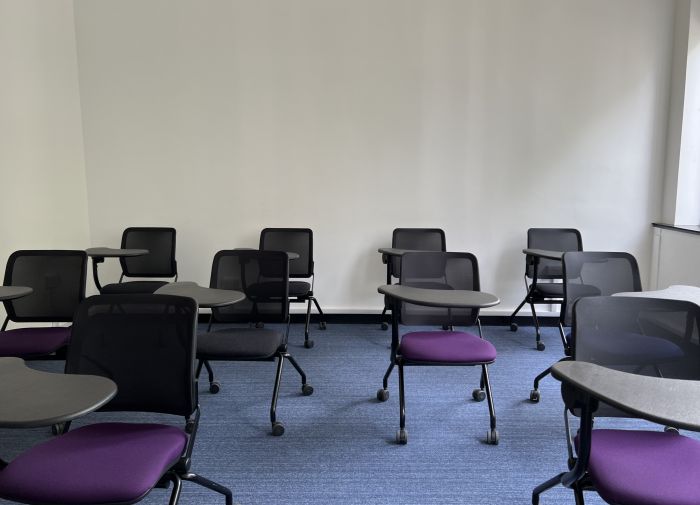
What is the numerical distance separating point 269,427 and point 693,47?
15.9 ft

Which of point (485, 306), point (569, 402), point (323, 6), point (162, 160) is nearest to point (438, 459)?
point (485, 306)

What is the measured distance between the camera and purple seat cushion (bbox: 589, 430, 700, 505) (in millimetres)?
1284

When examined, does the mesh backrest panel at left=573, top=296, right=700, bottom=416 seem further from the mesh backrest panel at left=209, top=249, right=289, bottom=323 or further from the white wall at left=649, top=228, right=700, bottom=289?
the white wall at left=649, top=228, right=700, bottom=289

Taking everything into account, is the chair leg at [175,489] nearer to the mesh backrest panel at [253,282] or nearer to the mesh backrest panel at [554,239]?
the mesh backrest panel at [253,282]

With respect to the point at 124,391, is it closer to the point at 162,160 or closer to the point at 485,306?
the point at 485,306

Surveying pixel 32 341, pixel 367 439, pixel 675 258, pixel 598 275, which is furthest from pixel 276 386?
pixel 675 258

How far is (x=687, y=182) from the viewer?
4324 mm

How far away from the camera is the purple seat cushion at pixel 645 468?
128 cm

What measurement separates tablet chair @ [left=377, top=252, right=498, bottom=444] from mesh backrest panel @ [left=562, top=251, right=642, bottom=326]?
0.59 meters

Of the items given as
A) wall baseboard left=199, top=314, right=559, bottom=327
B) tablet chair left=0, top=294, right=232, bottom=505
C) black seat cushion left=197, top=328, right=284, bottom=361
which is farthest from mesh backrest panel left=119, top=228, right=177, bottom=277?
tablet chair left=0, top=294, right=232, bottom=505

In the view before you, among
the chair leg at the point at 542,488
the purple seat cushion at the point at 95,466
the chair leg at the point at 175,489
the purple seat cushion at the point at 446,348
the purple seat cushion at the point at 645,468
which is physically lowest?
the chair leg at the point at 542,488

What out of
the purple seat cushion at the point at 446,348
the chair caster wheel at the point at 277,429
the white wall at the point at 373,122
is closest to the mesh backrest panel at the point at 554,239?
the white wall at the point at 373,122

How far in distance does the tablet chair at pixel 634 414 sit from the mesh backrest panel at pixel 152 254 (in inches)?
140

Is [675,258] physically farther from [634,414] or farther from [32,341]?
[32,341]
